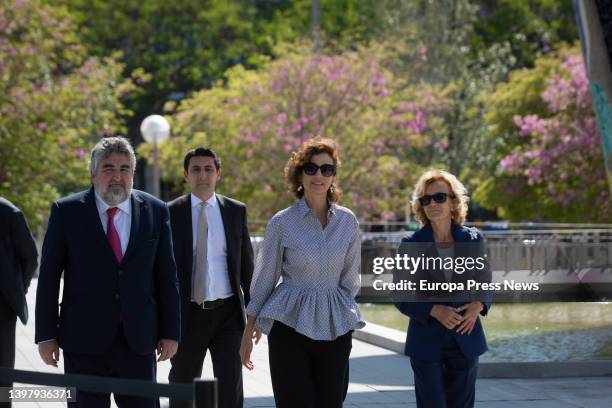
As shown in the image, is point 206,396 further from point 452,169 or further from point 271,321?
point 452,169

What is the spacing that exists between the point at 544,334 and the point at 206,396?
11862 millimetres

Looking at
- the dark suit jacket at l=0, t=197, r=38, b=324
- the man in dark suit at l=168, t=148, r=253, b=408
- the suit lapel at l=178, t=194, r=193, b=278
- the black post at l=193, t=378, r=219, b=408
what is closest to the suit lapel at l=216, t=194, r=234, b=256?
the man in dark suit at l=168, t=148, r=253, b=408

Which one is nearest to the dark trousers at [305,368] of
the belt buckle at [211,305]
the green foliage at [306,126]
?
the belt buckle at [211,305]

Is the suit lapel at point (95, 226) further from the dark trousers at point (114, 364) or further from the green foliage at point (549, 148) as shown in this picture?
the green foliage at point (549, 148)

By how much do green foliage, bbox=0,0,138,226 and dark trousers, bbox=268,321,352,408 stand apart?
24.7 metres

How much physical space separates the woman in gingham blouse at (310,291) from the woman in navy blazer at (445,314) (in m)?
0.38

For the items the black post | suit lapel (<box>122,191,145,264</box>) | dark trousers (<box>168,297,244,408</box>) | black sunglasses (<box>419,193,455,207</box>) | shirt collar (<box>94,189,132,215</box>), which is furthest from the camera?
dark trousers (<box>168,297,244,408</box>)

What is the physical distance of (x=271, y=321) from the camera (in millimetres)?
6586

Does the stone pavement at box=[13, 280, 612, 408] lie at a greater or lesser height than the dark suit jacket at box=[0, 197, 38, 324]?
lesser

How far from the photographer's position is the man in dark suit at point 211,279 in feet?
27.0

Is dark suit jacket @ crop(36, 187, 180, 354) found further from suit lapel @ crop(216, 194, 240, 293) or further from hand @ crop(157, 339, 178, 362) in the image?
suit lapel @ crop(216, 194, 240, 293)

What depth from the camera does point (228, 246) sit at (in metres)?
8.36

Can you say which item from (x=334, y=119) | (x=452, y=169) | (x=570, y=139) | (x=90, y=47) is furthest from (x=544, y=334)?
(x=90, y=47)

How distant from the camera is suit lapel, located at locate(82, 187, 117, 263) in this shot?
6.36 metres
